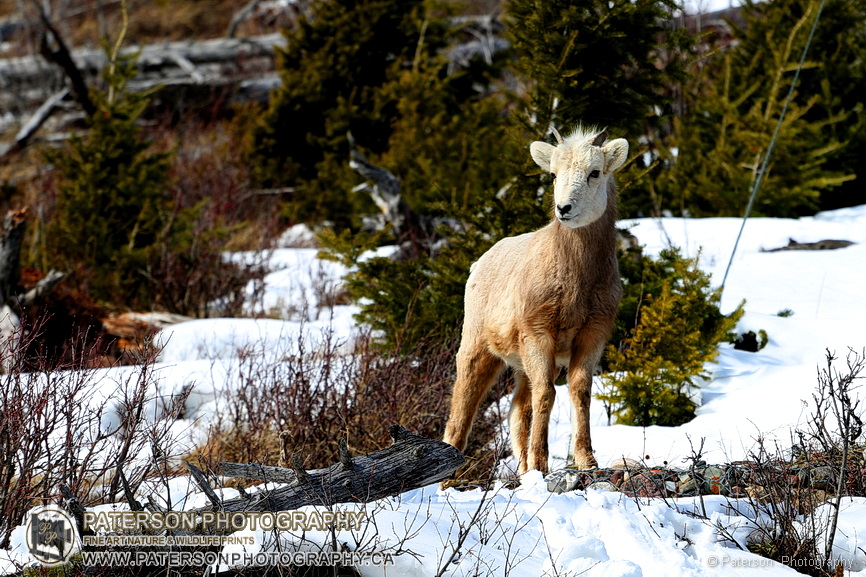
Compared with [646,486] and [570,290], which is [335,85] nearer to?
[570,290]

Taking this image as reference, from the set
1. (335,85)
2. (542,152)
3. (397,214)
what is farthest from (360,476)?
(335,85)

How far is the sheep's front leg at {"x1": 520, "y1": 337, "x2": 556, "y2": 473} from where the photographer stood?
444 cm

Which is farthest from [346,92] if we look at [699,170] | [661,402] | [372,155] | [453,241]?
[661,402]

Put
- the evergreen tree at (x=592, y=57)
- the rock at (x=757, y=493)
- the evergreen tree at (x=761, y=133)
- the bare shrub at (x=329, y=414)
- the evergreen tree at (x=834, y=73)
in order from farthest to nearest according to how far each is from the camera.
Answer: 1. the evergreen tree at (x=834, y=73)
2. the evergreen tree at (x=761, y=133)
3. the evergreen tree at (x=592, y=57)
4. the bare shrub at (x=329, y=414)
5. the rock at (x=757, y=493)

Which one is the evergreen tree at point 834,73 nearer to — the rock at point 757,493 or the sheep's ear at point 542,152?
the sheep's ear at point 542,152

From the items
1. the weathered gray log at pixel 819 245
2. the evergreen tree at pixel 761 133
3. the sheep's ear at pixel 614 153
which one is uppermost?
the evergreen tree at pixel 761 133

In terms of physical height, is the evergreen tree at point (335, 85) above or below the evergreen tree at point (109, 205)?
above

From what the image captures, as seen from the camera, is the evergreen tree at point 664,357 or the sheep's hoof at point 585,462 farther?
the evergreen tree at point 664,357

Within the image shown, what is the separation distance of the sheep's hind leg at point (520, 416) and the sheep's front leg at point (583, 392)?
602 millimetres

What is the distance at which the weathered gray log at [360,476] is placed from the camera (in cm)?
344

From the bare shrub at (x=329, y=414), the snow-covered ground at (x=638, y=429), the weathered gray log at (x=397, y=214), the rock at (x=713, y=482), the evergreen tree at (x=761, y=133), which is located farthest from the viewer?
the evergreen tree at (x=761, y=133)

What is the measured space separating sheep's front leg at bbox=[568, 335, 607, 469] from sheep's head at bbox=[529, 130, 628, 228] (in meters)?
0.68

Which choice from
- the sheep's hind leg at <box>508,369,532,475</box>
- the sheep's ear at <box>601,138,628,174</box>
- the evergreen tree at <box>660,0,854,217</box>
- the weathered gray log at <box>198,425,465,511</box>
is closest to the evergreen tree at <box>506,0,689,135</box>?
the sheep's ear at <box>601,138,628,174</box>

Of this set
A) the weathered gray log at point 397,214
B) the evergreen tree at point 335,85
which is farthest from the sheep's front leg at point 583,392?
the evergreen tree at point 335,85
